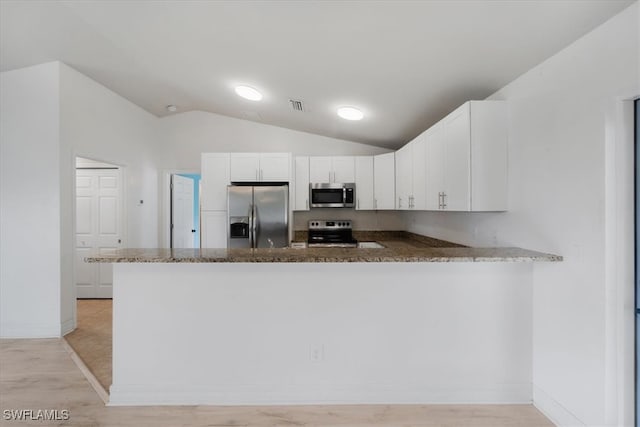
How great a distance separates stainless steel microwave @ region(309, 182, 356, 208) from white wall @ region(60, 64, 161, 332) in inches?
98.1

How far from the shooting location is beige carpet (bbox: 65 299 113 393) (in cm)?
263

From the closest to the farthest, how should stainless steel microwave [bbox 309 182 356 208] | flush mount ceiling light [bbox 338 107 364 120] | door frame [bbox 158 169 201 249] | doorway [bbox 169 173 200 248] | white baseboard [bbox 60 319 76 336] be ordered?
white baseboard [bbox 60 319 76 336] → flush mount ceiling light [bbox 338 107 364 120] → stainless steel microwave [bbox 309 182 356 208] → door frame [bbox 158 169 201 249] → doorway [bbox 169 173 200 248]

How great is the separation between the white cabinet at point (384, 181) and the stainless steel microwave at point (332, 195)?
327 mm

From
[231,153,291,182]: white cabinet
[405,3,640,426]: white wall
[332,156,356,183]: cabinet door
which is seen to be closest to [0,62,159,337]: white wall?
[231,153,291,182]: white cabinet

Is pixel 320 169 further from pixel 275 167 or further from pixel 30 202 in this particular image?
pixel 30 202

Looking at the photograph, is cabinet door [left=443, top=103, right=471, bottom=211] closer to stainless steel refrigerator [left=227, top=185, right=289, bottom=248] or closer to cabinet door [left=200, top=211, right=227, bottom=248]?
stainless steel refrigerator [left=227, top=185, right=289, bottom=248]

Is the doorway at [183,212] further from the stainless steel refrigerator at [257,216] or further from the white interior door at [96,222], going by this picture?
the stainless steel refrigerator at [257,216]

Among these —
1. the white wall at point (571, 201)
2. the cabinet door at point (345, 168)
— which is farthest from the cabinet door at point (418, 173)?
the cabinet door at point (345, 168)

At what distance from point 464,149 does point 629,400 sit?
5.36 ft

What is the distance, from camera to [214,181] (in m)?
4.42

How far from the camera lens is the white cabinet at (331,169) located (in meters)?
4.58

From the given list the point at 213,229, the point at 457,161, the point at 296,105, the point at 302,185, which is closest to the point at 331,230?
the point at 302,185

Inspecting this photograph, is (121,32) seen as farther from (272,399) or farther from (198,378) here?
(272,399)

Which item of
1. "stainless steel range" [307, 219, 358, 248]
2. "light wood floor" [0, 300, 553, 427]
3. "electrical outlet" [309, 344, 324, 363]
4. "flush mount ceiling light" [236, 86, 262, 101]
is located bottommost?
"light wood floor" [0, 300, 553, 427]
